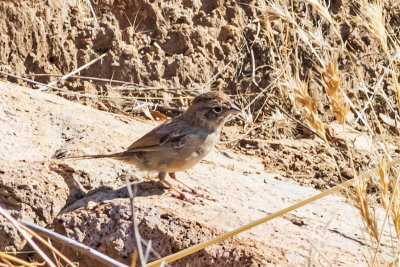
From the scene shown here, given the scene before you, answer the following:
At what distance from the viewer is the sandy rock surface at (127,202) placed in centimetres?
432

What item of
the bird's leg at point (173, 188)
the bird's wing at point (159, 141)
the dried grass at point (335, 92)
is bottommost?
the bird's leg at point (173, 188)

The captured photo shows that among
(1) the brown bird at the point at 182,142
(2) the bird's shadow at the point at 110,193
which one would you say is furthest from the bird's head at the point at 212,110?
(2) the bird's shadow at the point at 110,193

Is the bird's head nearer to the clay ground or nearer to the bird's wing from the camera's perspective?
the bird's wing

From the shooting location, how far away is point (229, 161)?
6.42 metres

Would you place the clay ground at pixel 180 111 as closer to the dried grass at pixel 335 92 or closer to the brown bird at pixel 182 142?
the brown bird at pixel 182 142

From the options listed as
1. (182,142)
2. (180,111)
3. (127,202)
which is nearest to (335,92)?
(127,202)

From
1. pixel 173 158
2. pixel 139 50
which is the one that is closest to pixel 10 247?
pixel 173 158

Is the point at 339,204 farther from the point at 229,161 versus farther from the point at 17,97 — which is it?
the point at 17,97

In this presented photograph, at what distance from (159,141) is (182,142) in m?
0.18

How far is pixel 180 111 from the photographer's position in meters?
7.39

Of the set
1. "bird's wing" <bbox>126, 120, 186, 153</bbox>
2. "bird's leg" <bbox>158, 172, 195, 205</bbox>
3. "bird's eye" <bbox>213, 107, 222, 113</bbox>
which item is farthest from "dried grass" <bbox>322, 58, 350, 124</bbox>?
"bird's eye" <bbox>213, 107, 222, 113</bbox>

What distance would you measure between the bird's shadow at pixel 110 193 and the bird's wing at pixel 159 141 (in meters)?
0.28

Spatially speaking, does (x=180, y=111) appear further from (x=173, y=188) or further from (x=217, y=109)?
(x=173, y=188)

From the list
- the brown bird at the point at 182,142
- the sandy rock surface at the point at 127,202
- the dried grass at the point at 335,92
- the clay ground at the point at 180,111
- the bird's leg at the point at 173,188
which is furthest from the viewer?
the brown bird at the point at 182,142
